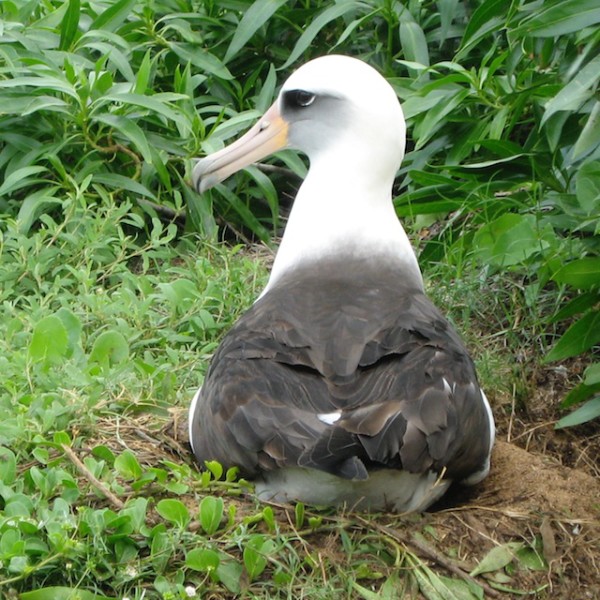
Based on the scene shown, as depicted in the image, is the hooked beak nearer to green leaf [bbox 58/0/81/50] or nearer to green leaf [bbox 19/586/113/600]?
green leaf [bbox 58/0/81/50]

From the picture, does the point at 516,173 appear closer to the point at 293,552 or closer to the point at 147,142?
the point at 147,142

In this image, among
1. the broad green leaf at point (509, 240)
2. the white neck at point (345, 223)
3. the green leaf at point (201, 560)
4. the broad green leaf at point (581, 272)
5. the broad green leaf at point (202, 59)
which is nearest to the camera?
the green leaf at point (201, 560)

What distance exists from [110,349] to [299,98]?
1.19 m

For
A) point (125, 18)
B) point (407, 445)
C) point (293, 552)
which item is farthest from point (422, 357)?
point (125, 18)

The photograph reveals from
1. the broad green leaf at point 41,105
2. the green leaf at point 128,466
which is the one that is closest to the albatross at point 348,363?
the green leaf at point 128,466

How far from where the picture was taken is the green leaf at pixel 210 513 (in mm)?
3812

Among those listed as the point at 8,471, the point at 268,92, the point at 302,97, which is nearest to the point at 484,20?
the point at 302,97

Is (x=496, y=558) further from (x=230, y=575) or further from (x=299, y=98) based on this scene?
(x=299, y=98)

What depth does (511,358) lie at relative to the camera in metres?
5.47

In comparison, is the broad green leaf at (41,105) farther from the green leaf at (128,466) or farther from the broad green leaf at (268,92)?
the green leaf at (128,466)

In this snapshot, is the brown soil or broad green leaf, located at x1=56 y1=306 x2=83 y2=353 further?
broad green leaf, located at x1=56 y1=306 x2=83 y2=353

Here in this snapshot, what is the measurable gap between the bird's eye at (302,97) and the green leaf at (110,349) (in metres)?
1.11

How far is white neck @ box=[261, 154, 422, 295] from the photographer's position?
4.80m

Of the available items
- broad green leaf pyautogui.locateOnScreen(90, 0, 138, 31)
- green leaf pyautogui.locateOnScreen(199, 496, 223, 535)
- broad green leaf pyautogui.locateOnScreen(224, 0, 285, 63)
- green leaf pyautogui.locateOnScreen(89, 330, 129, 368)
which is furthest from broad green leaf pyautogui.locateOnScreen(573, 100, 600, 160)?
broad green leaf pyautogui.locateOnScreen(90, 0, 138, 31)
